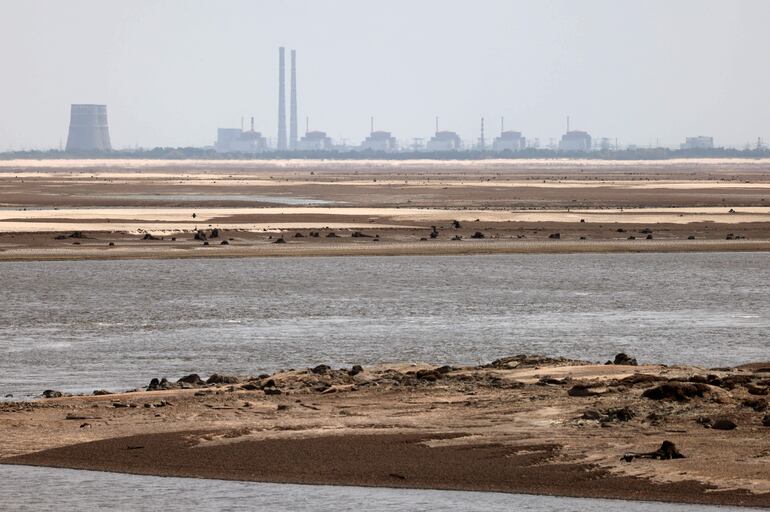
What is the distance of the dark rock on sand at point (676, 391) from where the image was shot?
21812 millimetres

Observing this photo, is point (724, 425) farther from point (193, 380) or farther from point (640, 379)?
point (193, 380)

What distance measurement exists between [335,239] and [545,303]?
23.2 meters

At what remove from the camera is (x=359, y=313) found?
3856 centimetres

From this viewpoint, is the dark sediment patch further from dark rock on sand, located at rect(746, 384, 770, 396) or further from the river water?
dark rock on sand, located at rect(746, 384, 770, 396)

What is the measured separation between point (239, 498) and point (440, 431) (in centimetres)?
378

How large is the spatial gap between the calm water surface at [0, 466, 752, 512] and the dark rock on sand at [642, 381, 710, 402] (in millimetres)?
5004

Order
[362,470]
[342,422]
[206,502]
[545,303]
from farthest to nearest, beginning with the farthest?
[545,303] → [342,422] → [362,470] → [206,502]

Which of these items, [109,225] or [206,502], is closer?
[206,502]

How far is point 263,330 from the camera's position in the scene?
3491 centimetres

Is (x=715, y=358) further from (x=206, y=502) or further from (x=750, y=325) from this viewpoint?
(x=206, y=502)

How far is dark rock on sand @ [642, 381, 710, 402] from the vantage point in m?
21.8

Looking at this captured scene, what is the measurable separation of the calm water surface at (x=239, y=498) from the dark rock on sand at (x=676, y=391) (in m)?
5.00

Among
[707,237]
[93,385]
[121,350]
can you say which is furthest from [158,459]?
[707,237]

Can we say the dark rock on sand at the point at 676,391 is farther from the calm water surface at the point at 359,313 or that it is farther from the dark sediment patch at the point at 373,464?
the calm water surface at the point at 359,313
